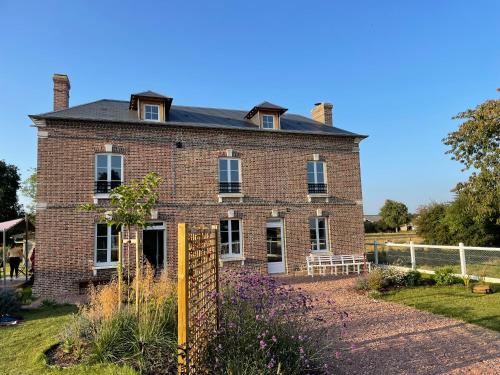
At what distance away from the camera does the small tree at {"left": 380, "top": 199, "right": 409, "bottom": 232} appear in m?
44.5

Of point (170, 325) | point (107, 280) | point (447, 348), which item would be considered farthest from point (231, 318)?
point (107, 280)

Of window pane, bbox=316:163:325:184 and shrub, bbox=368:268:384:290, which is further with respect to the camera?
window pane, bbox=316:163:325:184

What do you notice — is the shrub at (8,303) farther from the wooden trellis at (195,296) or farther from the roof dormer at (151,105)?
the roof dormer at (151,105)

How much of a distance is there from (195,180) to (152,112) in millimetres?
2965

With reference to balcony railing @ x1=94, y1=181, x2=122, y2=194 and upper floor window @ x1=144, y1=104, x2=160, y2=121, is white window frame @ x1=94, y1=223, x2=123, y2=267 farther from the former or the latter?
upper floor window @ x1=144, y1=104, x2=160, y2=121

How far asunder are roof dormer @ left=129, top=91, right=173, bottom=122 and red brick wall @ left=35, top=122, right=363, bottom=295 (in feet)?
1.98

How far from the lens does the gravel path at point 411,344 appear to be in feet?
14.7

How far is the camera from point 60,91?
12.3 m

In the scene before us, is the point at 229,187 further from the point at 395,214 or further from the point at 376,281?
the point at 395,214

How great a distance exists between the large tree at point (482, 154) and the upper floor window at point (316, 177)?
754 centimetres

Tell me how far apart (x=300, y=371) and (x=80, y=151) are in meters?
10.3

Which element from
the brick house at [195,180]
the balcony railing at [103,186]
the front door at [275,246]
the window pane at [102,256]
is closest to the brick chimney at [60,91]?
the brick house at [195,180]

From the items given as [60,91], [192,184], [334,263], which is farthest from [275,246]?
[60,91]

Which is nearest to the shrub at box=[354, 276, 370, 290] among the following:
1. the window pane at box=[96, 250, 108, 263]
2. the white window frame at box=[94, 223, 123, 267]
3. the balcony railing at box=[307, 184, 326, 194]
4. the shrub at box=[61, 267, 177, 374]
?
the balcony railing at box=[307, 184, 326, 194]
